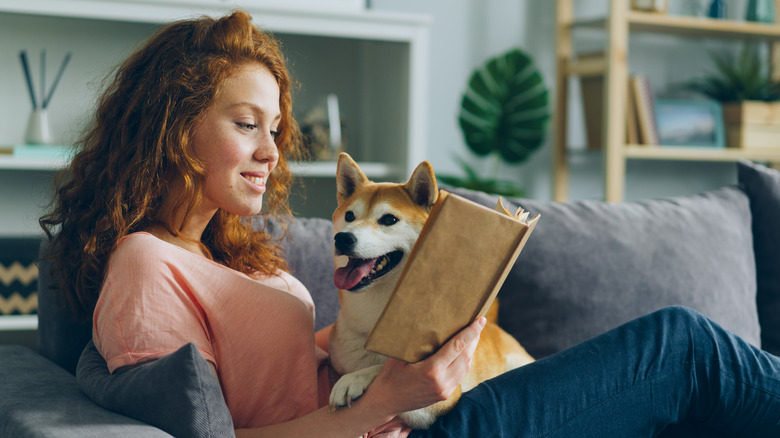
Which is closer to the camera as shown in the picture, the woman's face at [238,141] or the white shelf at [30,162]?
the woman's face at [238,141]

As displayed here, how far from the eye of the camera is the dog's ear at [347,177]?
3.30 ft

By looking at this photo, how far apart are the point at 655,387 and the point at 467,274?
1.54 ft

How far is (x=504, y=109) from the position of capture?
273 centimetres

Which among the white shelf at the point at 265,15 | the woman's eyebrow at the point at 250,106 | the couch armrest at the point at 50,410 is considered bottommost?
the couch armrest at the point at 50,410

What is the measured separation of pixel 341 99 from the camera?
2.52 m

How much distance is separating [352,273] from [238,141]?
0.90ft

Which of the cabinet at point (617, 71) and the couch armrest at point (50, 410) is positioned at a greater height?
the cabinet at point (617, 71)

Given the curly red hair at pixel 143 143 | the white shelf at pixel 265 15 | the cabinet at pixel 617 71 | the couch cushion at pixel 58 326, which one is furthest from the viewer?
the cabinet at pixel 617 71

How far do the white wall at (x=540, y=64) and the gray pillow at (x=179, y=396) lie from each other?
2.07 metres

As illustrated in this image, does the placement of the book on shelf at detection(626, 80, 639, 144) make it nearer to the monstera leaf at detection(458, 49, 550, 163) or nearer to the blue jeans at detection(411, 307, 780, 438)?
the monstera leaf at detection(458, 49, 550, 163)

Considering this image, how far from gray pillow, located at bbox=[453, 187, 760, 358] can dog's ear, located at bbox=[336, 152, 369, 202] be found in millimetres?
448

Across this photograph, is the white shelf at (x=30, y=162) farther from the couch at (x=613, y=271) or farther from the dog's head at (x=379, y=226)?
the dog's head at (x=379, y=226)

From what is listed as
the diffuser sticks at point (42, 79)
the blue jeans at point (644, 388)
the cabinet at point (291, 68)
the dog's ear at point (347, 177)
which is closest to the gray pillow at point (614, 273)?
the blue jeans at point (644, 388)

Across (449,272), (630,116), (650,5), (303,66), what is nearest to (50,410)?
(449,272)
